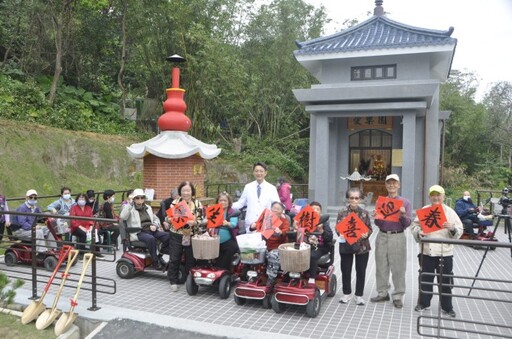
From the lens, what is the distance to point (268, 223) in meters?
5.52

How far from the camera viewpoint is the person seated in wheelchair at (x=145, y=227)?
22.0ft

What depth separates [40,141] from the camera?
45.2 ft

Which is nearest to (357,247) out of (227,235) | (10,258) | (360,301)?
(360,301)

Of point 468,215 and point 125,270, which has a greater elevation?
point 468,215

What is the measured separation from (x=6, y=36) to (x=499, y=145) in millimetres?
30405

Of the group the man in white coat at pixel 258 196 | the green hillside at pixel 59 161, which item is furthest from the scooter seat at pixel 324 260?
the green hillside at pixel 59 161

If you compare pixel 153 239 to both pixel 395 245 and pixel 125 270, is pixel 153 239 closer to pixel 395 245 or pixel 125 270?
pixel 125 270

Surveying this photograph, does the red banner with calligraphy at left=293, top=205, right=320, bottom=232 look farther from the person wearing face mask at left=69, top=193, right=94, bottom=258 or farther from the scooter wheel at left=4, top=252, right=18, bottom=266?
the scooter wheel at left=4, top=252, right=18, bottom=266

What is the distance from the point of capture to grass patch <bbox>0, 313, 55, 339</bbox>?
4.74 metres

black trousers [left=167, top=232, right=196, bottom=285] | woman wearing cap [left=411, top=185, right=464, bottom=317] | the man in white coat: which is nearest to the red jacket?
black trousers [left=167, top=232, right=196, bottom=285]

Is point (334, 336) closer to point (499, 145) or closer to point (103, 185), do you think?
point (103, 185)

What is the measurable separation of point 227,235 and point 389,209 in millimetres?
2321

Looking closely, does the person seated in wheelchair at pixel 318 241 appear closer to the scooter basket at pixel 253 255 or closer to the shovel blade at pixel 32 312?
the scooter basket at pixel 253 255

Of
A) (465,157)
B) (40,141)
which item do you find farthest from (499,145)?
(40,141)
